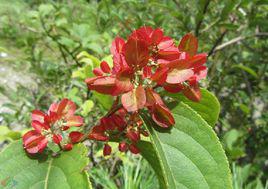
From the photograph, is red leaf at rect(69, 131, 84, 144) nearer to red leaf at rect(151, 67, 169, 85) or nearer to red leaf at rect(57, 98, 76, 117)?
red leaf at rect(57, 98, 76, 117)

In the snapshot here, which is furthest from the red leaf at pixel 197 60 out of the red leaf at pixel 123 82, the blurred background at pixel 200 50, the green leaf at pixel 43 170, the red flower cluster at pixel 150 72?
the blurred background at pixel 200 50

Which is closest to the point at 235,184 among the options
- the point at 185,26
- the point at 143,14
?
the point at 185,26

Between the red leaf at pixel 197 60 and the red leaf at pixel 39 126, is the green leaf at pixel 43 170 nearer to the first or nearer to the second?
the red leaf at pixel 39 126

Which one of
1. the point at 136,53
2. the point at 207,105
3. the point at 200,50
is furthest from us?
the point at 200,50

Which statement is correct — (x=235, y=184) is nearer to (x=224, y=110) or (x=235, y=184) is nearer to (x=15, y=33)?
(x=224, y=110)

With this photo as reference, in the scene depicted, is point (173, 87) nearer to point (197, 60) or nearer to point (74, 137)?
point (197, 60)

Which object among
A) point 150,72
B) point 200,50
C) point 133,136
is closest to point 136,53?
point 150,72
